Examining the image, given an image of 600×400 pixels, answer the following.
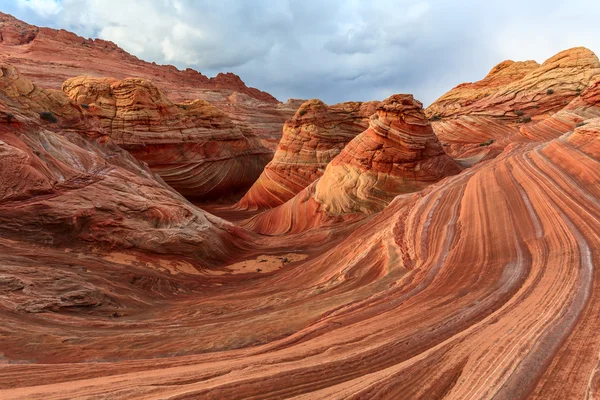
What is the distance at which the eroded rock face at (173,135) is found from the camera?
22.6m

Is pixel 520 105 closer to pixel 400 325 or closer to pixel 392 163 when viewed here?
pixel 392 163

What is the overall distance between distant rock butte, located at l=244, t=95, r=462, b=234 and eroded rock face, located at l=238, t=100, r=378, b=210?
511 cm

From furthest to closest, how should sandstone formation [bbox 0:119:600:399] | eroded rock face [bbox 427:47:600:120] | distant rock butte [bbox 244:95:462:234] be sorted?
eroded rock face [bbox 427:47:600:120] < distant rock butte [bbox 244:95:462:234] < sandstone formation [bbox 0:119:600:399]

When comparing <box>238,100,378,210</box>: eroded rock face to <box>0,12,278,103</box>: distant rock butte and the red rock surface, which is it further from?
<box>0,12,278,103</box>: distant rock butte

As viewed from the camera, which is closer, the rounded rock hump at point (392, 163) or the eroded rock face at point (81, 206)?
the eroded rock face at point (81, 206)

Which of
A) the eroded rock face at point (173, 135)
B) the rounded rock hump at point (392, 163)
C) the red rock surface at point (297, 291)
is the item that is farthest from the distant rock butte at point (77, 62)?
the red rock surface at point (297, 291)

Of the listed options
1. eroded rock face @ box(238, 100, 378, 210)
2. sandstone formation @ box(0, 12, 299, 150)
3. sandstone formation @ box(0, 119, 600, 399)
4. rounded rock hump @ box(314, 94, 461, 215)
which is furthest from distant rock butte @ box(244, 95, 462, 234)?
sandstone formation @ box(0, 12, 299, 150)

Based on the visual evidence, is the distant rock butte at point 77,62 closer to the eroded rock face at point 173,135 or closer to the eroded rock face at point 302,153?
the eroded rock face at point 173,135

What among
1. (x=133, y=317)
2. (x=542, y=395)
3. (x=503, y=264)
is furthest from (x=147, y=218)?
(x=542, y=395)

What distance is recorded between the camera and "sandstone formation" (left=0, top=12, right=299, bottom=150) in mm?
43719

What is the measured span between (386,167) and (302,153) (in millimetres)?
7290

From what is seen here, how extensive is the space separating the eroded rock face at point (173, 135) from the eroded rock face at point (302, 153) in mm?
5266

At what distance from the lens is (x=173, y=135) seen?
24219mm

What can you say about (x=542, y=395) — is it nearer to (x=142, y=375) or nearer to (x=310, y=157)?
(x=142, y=375)
